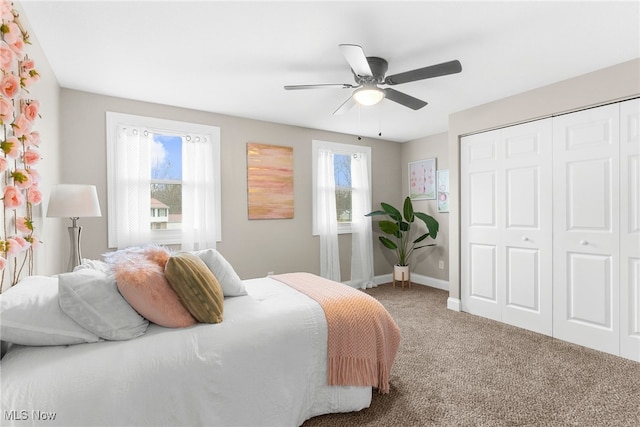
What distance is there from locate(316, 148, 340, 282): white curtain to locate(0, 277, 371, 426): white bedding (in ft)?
8.36

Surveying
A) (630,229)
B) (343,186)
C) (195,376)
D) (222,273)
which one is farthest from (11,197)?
(630,229)

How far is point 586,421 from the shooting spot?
68.2 inches

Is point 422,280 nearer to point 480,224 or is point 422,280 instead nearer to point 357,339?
point 480,224

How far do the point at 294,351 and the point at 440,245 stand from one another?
370 cm

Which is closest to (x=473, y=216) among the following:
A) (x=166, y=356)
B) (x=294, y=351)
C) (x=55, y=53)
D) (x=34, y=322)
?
(x=294, y=351)

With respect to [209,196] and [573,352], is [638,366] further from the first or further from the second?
[209,196]

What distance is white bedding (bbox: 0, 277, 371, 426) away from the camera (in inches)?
44.3

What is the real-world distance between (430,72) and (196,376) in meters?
2.25

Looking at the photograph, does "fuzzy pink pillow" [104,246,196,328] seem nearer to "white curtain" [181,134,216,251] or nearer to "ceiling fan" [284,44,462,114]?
"ceiling fan" [284,44,462,114]

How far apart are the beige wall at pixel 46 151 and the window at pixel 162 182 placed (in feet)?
1.53

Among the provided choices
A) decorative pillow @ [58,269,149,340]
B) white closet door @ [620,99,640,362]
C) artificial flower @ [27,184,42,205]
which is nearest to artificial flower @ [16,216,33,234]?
artificial flower @ [27,184,42,205]

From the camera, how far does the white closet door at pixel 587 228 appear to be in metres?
2.53

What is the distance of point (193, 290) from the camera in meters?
1.58

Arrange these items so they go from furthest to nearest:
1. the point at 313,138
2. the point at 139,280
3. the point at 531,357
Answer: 1. the point at 313,138
2. the point at 531,357
3. the point at 139,280
